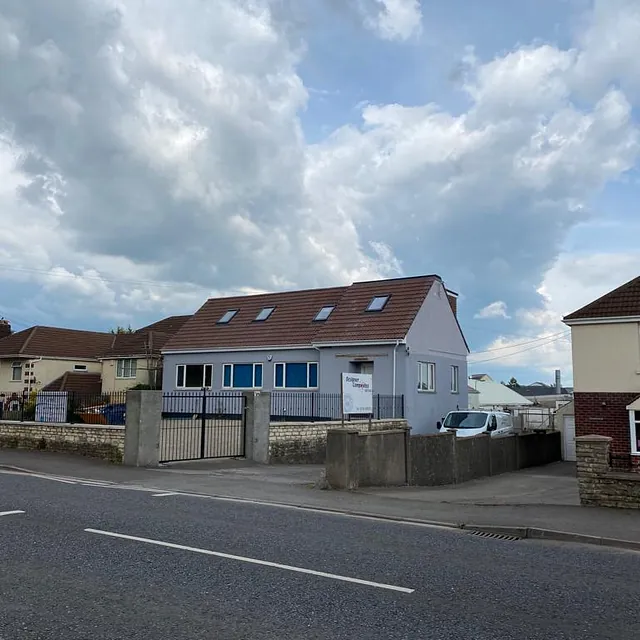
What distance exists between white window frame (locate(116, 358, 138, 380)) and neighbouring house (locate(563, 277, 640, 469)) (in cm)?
2784

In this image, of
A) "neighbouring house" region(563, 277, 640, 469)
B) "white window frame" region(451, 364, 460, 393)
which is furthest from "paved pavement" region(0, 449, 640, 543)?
"white window frame" region(451, 364, 460, 393)

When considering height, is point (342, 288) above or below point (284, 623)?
above

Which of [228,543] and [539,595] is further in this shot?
[228,543]

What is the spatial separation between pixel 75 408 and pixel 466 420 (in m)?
13.9

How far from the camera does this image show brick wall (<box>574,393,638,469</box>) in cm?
2117

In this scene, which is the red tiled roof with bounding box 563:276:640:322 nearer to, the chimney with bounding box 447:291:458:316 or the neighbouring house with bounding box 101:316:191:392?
the chimney with bounding box 447:291:458:316

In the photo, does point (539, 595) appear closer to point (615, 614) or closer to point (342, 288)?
point (615, 614)

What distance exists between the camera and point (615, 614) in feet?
20.0

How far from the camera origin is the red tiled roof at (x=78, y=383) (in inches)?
1670

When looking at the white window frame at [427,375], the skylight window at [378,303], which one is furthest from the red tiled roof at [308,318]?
the white window frame at [427,375]

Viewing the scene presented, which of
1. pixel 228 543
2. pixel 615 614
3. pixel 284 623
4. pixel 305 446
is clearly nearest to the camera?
pixel 284 623

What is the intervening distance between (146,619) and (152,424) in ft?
42.6

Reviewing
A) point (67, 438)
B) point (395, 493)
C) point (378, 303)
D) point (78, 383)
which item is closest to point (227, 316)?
point (378, 303)

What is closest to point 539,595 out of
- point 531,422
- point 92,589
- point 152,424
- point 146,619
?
point 146,619
